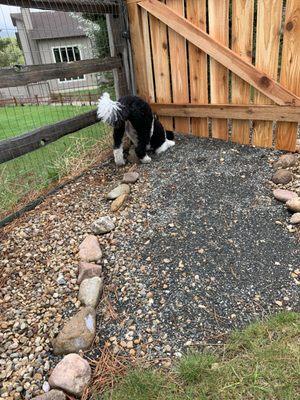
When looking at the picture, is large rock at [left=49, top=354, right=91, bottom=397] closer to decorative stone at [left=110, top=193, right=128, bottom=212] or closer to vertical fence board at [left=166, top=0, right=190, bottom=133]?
decorative stone at [left=110, top=193, right=128, bottom=212]

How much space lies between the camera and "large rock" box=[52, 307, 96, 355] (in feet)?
6.17

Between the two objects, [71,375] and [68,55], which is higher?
[68,55]

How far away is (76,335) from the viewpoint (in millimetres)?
1909

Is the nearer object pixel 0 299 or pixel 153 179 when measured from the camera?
pixel 0 299

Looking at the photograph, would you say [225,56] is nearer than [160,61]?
Yes

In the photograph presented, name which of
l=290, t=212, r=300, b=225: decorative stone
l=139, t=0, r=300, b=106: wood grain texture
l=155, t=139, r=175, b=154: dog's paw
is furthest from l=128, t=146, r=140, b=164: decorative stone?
l=290, t=212, r=300, b=225: decorative stone

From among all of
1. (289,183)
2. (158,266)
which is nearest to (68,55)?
(289,183)

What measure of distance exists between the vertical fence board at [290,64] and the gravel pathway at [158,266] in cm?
38

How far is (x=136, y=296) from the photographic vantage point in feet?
7.21

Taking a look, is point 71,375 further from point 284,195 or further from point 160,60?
point 160,60

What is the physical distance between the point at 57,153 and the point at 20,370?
303 centimetres

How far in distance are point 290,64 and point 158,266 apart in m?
2.55

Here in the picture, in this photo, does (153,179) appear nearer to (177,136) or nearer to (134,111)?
(134,111)

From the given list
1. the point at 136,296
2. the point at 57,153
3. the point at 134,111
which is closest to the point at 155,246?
the point at 136,296
